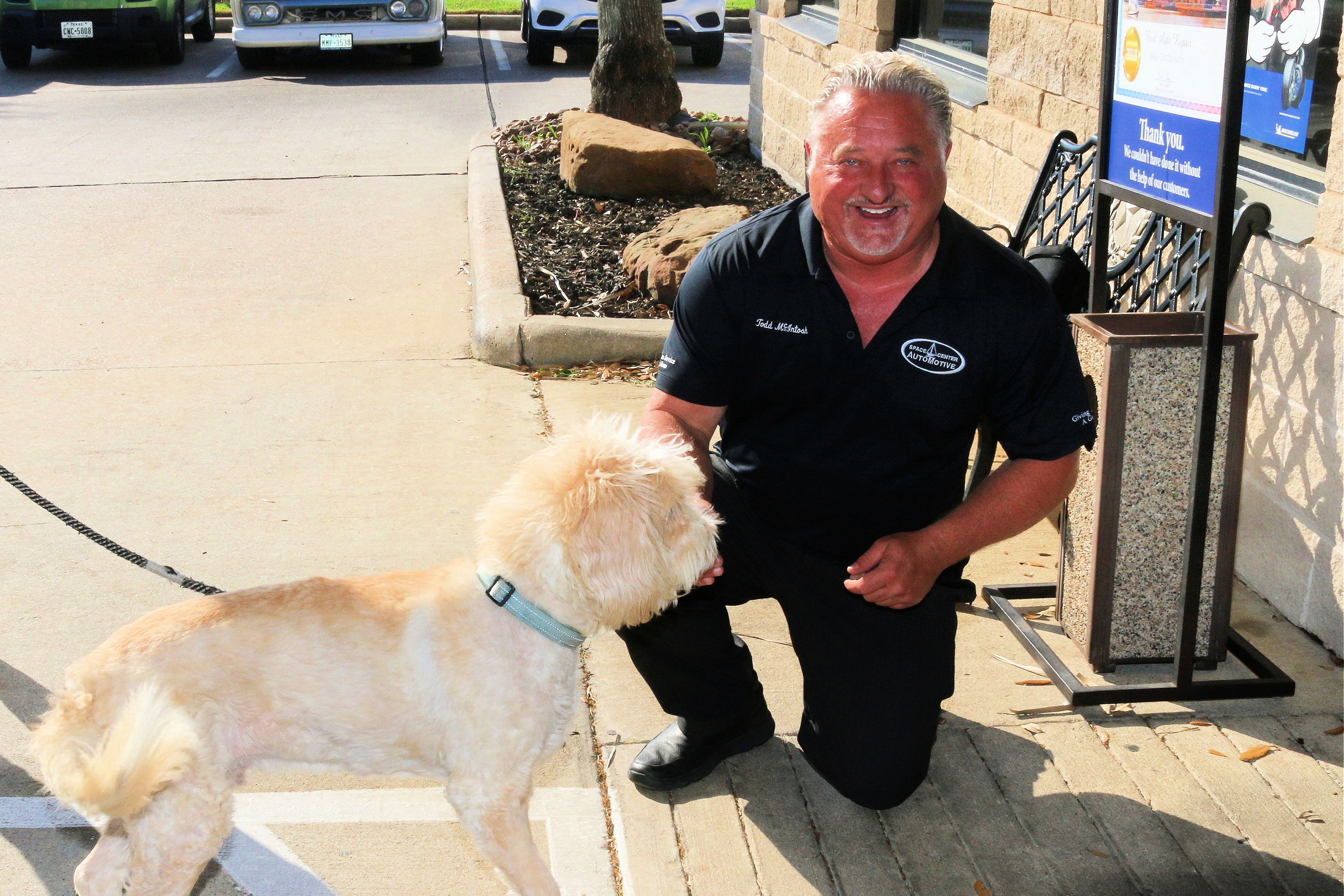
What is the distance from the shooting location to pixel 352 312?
741cm

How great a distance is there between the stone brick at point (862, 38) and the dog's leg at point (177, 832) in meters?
6.79

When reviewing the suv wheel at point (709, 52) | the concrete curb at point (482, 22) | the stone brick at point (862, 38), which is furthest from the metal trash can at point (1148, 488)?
the concrete curb at point (482, 22)

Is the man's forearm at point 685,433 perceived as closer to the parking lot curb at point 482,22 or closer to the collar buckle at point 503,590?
the collar buckle at point 503,590

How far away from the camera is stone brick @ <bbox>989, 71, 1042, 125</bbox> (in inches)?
235

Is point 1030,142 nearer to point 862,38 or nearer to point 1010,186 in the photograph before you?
point 1010,186

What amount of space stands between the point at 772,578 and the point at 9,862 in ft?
7.02

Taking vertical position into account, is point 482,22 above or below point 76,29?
above

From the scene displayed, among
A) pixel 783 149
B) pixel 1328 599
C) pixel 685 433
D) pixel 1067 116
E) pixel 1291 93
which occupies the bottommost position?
pixel 1328 599

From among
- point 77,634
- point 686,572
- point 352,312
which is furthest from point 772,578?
point 352,312

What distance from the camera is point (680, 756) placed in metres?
3.38

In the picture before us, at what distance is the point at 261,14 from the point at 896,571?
50.5 ft

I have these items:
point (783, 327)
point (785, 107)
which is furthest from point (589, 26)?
point (783, 327)

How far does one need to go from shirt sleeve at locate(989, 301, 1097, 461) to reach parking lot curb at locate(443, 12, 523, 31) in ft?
64.6

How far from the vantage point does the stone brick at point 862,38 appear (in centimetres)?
824
